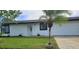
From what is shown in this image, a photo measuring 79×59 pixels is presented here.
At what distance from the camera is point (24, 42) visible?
3084 millimetres

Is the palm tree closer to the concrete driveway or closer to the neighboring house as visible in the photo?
the neighboring house

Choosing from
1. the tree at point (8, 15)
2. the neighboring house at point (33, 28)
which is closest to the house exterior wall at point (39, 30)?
the neighboring house at point (33, 28)

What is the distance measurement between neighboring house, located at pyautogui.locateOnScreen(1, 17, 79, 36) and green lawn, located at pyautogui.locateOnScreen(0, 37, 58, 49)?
0.21 ft

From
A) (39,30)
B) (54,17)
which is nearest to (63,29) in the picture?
(54,17)

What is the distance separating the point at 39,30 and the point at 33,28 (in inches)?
3.3

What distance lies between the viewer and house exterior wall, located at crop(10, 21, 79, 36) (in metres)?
3.07

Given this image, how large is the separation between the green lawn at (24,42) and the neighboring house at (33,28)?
6cm

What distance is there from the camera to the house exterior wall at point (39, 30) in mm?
3070

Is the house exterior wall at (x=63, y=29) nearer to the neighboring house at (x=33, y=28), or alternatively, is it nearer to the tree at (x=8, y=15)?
the neighboring house at (x=33, y=28)

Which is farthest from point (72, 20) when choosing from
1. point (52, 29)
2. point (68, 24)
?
point (52, 29)
